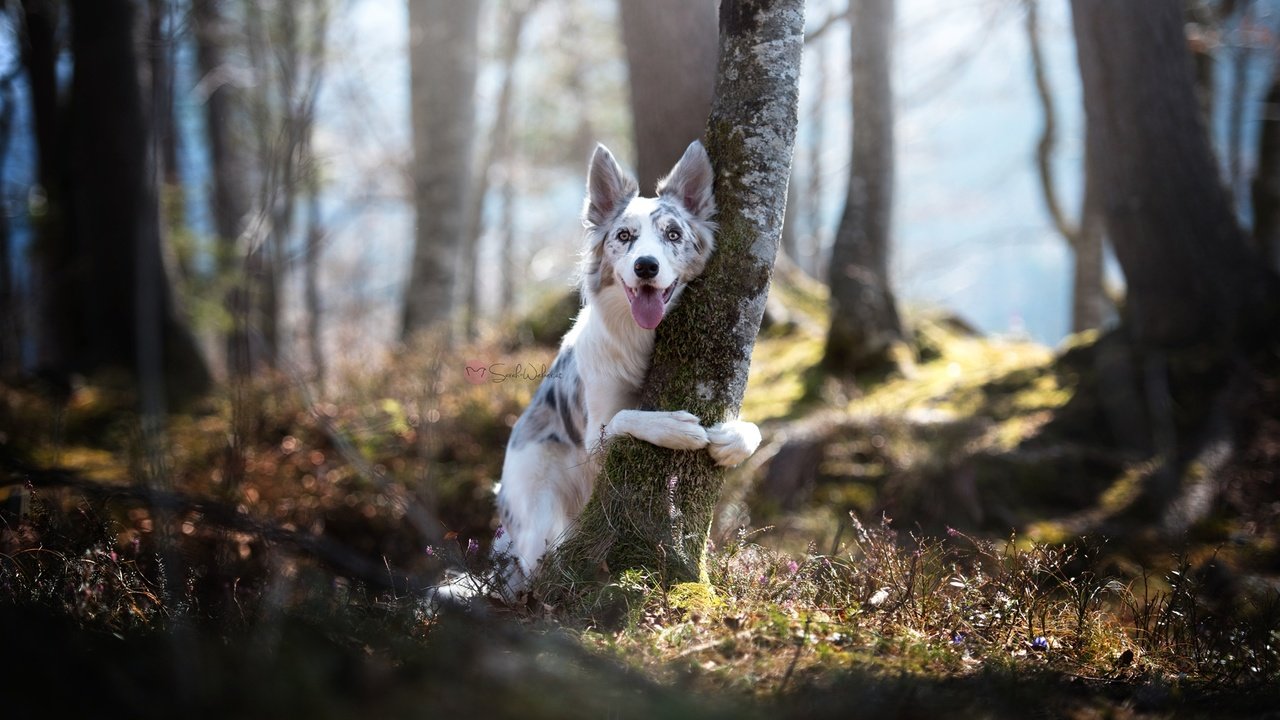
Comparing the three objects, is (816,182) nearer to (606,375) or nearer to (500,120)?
(500,120)

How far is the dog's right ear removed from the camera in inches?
168

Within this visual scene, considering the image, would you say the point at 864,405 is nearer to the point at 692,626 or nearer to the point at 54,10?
the point at 692,626

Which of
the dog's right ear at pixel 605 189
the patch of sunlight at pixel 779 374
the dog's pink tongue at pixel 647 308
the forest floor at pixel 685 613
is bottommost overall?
the patch of sunlight at pixel 779 374

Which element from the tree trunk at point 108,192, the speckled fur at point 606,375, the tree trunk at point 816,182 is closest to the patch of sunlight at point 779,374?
the speckled fur at point 606,375

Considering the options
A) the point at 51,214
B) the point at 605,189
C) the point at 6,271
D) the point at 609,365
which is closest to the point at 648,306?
the point at 609,365

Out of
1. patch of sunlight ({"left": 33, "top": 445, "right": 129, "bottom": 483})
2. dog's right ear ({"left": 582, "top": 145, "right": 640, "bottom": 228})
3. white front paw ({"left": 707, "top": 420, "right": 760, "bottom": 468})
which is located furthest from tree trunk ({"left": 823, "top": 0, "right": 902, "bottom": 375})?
patch of sunlight ({"left": 33, "top": 445, "right": 129, "bottom": 483})

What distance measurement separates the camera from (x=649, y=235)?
3.90 metres

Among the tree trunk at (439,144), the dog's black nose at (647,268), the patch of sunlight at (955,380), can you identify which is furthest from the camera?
the tree trunk at (439,144)

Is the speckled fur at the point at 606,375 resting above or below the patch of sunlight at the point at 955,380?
above

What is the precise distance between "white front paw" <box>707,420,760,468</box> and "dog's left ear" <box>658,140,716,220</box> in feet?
3.44

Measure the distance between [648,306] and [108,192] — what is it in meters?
9.09

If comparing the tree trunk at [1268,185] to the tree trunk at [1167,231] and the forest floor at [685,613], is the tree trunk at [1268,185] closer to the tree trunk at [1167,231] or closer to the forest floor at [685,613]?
the tree trunk at [1167,231]

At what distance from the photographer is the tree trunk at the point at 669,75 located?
19.1 ft

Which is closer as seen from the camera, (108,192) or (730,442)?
(730,442)
